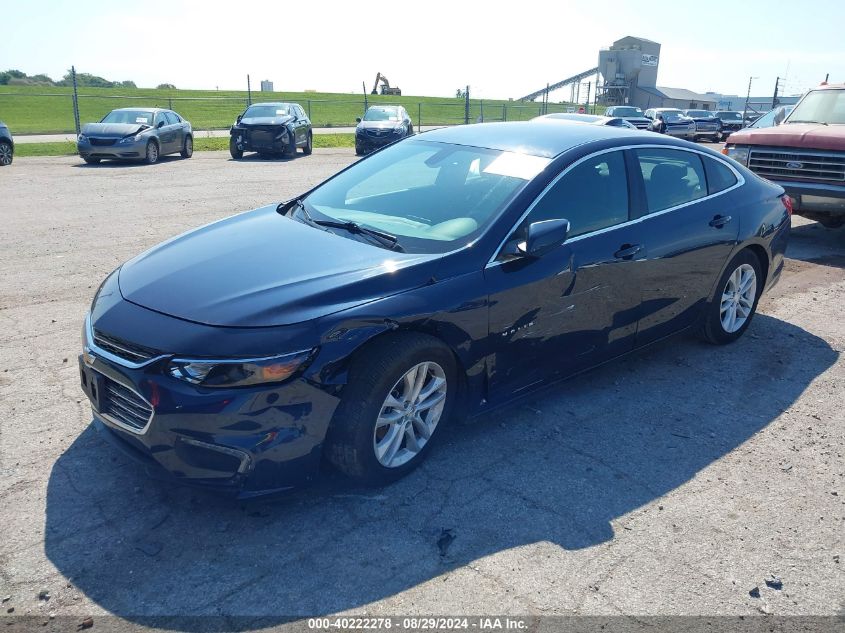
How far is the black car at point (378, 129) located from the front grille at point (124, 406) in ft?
65.6

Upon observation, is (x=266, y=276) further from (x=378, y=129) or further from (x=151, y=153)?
(x=378, y=129)

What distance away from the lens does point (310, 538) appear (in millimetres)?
3234

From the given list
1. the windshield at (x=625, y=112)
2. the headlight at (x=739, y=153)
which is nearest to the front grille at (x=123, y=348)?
the headlight at (x=739, y=153)

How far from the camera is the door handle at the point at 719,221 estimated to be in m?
5.21

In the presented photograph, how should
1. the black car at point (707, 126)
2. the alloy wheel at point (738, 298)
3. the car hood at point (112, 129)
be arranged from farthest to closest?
1. the black car at point (707, 126)
2. the car hood at point (112, 129)
3. the alloy wheel at point (738, 298)

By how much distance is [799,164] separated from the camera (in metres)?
9.41

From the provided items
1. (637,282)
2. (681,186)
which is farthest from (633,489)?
(681,186)

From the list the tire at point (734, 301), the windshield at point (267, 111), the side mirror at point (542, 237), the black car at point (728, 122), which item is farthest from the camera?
the black car at point (728, 122)

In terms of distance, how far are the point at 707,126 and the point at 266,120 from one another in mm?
26445

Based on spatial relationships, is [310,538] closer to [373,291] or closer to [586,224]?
[373,291]

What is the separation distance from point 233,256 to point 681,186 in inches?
124

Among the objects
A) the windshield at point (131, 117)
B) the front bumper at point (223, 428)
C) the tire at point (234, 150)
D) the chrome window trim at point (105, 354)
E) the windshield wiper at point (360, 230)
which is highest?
the windshield at point (131, 117)

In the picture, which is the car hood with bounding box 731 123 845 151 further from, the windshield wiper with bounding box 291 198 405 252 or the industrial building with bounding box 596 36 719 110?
the industrial building with bounding box 596 36 719 110

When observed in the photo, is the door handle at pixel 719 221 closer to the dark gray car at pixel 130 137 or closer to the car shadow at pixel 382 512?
the car shadow at pixel 382 512
